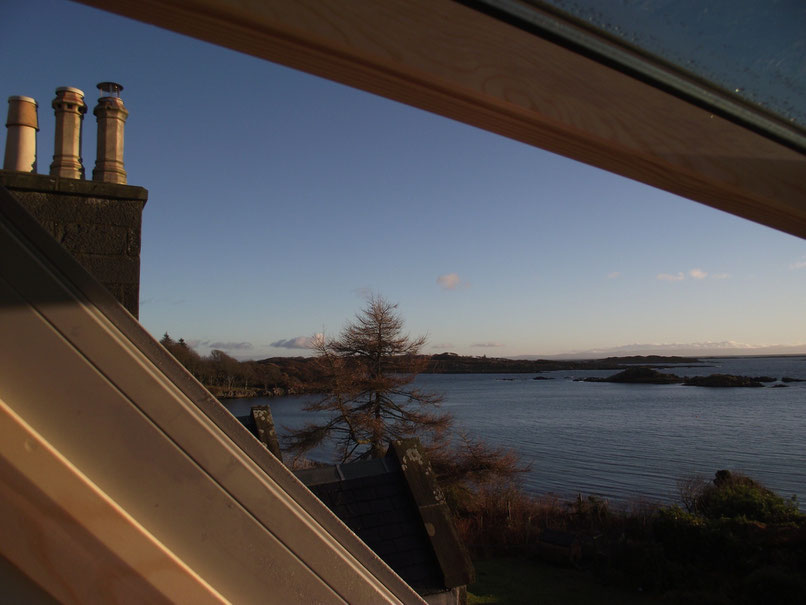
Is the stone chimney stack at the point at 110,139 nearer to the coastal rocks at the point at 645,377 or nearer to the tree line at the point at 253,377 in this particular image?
the tree line at the point at 253,377

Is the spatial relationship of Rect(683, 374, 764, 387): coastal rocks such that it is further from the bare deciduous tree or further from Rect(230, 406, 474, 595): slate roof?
Rect(230, 406, 474, 595): slate roof

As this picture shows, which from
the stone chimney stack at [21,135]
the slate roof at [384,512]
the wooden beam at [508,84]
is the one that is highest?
the stone chimney stack at [21,135]

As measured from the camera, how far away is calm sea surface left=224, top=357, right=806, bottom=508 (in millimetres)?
26797

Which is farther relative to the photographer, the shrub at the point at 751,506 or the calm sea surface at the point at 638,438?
the calm sea surface at the point at 638,438

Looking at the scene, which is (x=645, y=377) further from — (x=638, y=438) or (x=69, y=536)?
(x=69, y=536)

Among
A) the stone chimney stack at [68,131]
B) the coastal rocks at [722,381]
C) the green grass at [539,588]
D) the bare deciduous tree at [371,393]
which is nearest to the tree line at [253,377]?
the bare deciduous tree at [371,393]

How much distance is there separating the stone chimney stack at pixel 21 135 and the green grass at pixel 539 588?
12.5 m

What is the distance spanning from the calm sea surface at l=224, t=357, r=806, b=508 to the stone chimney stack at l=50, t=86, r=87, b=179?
23.2m

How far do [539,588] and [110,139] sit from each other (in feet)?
47.2

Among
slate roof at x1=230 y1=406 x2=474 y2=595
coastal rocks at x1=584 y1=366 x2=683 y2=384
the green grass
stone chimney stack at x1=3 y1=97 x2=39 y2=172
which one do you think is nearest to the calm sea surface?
the green grass

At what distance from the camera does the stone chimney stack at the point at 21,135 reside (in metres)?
4.59

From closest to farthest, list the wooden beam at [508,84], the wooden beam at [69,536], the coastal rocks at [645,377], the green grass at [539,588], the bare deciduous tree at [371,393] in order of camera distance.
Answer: the wooden beam at [69,536], the wooden beam at [508,84], the green grass at [539,588], the bare deciduous tree at [371,393], the coastal rocks at [645,377]

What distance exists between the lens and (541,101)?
0.91 metres

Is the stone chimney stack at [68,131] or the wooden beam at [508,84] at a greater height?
the stone chimney stack at [68,131]
